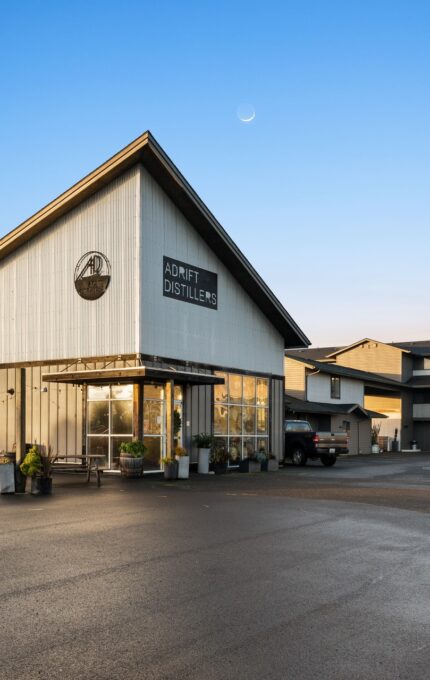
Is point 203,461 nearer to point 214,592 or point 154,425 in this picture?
point 154,425

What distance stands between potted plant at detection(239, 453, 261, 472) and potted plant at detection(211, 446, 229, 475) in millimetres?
1034

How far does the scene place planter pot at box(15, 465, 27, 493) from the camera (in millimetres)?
18508

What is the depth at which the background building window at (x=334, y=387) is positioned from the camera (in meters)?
51.6

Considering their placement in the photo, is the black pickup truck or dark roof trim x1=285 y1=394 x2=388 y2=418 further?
dark roof trim x1=285 y1=394 x2=388 y2=418

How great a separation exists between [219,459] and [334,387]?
1014 inches

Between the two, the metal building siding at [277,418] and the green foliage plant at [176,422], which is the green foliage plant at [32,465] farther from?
the metal building siding at [277,418]

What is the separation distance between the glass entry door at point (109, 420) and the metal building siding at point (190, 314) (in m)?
1.99

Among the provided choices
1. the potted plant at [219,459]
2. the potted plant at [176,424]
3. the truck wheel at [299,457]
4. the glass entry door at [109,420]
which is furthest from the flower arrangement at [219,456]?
the truck wheel at [299,457]

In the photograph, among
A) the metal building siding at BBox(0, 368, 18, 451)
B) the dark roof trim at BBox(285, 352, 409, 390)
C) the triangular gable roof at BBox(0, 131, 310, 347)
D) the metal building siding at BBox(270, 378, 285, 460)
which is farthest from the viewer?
the dark roof trim at BBox(285, 352, 409, 390)

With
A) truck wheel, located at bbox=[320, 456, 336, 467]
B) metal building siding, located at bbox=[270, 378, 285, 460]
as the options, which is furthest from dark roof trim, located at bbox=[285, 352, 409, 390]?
metal building siding, located at bbox=[270, 378, 285, 460]

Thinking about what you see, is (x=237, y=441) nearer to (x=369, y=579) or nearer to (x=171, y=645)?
(x=369, y=579)

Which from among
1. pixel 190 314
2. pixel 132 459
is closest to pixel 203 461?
pixel 132 459

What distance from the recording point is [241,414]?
30.5 meters

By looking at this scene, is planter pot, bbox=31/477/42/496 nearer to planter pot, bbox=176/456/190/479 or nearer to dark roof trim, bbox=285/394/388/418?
planter pot, bbox=176/456/190/479
